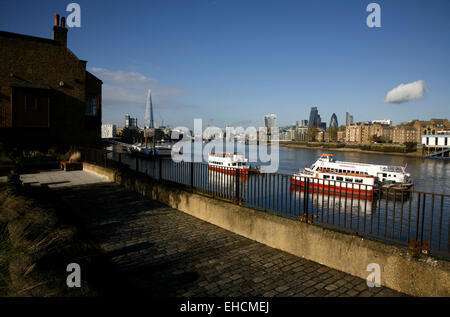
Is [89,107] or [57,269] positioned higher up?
Answer: [89,107]

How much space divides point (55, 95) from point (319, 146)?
145310 mm

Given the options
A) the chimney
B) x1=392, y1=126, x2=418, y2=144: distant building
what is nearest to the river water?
the chimney

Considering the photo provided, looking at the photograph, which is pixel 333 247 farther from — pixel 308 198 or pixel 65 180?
pixel 65 180

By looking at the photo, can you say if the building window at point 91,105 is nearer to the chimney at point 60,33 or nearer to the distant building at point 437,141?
the chimney at point 60,33

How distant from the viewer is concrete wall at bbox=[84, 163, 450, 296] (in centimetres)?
426

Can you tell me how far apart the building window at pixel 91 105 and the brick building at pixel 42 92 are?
3.28 ft

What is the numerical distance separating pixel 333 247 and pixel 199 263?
269 centimetres

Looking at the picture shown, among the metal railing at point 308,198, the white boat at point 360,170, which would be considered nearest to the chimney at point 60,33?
the metal railing at point 308,198

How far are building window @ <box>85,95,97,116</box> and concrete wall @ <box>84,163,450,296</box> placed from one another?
1044 inches

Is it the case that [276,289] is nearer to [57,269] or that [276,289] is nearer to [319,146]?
[57,269]

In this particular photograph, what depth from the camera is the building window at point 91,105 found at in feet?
101

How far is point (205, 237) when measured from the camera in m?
7.06

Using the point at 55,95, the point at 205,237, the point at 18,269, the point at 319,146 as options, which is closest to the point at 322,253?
the point at 205,237

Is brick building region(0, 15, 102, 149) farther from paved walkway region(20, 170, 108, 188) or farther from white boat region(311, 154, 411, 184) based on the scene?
white boat region(311, 154, 411, 184)
